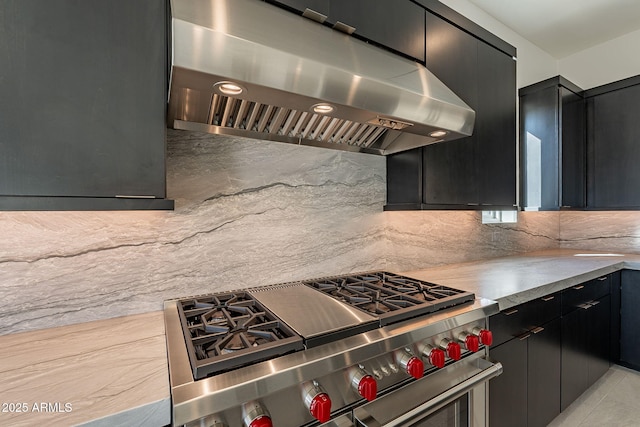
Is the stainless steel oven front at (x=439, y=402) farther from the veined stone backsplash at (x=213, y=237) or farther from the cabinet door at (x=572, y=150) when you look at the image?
the cabinet door at (x=572, y=150)

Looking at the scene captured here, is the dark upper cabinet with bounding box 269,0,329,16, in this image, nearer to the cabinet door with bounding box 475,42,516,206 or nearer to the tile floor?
the cabinet door with bounding box 475,42,516,206

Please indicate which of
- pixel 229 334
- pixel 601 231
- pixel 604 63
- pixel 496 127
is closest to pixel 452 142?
pixel 496 127

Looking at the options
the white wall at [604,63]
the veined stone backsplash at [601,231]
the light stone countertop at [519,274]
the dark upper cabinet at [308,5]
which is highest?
the white wall at [604,63]

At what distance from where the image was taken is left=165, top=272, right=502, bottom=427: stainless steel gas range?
2.37 ft

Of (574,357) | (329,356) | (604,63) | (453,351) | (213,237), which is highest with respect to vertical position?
(604,63)

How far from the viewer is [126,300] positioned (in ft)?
3.87

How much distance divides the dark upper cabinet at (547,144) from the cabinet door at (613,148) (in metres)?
0.28

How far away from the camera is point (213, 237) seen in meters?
1.36

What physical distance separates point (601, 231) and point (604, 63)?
5.38 ft

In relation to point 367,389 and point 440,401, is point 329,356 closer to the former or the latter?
point 367,389

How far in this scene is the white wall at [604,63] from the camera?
2.86m

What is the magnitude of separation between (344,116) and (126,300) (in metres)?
1.09

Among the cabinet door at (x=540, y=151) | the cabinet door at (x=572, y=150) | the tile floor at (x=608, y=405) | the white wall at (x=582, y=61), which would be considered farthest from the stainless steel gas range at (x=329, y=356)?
the white wall at (x=582, y=61)

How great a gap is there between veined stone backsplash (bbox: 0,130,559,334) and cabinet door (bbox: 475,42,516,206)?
17.2 inches
